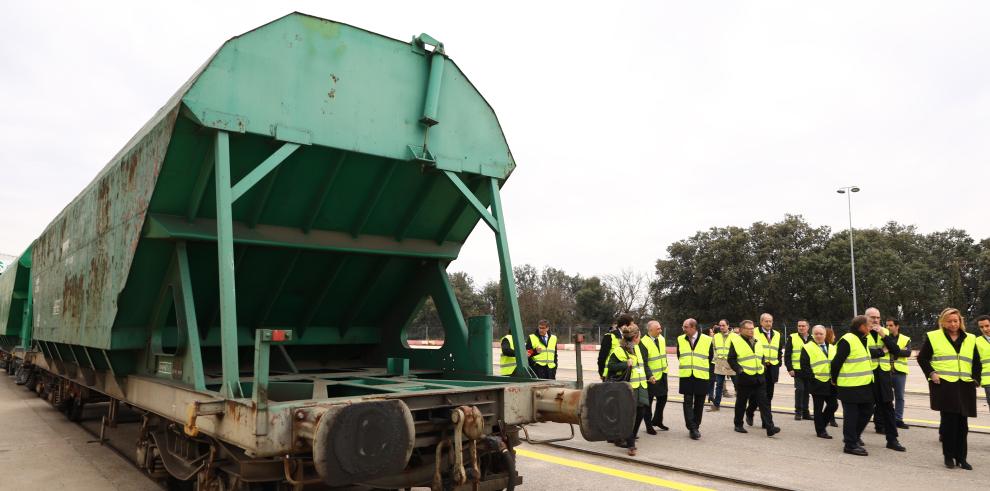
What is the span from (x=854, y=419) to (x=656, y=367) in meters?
2.26

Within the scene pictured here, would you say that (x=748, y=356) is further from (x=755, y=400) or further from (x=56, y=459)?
(x=56, y=459)

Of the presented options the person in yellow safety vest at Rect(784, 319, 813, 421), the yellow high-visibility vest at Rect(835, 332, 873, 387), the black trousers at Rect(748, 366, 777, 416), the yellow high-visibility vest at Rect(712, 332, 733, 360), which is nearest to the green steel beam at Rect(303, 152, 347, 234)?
the yellow high-visibility vest at Rect(835, 332, 873, 387)

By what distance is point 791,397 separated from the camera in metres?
12.7

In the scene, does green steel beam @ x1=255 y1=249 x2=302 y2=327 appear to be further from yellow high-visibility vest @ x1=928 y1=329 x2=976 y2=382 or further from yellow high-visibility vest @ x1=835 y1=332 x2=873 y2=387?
yellow high-visibility vest @ x1=928 y1=329 x2=976 y2=382

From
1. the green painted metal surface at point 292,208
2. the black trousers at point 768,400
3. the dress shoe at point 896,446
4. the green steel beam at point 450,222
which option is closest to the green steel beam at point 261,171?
the green painted metal surface at point 292,208

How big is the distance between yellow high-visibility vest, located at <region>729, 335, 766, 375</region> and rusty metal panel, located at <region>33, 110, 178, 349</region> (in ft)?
23.3

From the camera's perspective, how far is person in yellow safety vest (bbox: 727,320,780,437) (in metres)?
8.38

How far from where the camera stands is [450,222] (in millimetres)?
6367

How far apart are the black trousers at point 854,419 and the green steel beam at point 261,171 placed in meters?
6.50

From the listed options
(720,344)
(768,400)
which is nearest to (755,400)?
(768,400)

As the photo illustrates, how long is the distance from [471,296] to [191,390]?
56456 millimetres

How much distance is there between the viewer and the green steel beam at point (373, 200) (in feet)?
18.0

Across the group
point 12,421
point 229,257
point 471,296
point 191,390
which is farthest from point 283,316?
point 471,296

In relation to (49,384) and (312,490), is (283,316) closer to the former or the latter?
(312,490)
